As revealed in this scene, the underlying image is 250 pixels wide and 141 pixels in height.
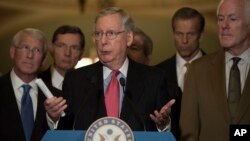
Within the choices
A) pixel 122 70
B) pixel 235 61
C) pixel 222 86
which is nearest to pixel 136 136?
pixel 122 70

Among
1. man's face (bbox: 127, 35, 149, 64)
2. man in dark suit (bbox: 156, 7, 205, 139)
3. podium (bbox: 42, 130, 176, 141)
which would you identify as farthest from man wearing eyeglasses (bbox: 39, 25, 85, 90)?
podium (bbox: 42, 130, 176, 141)

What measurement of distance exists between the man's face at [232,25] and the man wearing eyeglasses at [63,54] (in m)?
1.17

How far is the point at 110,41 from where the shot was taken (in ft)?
9.57

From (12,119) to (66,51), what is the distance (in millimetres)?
856

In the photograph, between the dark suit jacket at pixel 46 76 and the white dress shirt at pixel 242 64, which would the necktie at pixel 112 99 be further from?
the dark suit jacket at pixel 46 76

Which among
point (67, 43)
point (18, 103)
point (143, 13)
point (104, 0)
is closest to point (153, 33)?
point (143, 13)

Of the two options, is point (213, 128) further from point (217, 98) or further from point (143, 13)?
point (143, 13)

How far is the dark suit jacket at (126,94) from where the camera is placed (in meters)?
2.75

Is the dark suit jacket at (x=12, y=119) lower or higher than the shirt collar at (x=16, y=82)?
lower

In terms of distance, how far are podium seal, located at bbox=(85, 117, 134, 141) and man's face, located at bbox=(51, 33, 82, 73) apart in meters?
1.64

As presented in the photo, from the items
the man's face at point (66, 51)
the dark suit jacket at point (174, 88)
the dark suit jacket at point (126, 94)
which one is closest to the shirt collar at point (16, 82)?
the dark suit jacket at point (126, 94)

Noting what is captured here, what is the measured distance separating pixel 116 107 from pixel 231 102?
2.03 feet

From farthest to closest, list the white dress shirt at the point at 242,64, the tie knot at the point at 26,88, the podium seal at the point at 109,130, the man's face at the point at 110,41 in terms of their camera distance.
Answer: the tie knot at the point at 26,88 < the white dress shirt at the point at 242,64 < the man's face at the point at 110,41 < the podium seal at the point at 109,130

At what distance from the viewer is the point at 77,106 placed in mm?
2836
